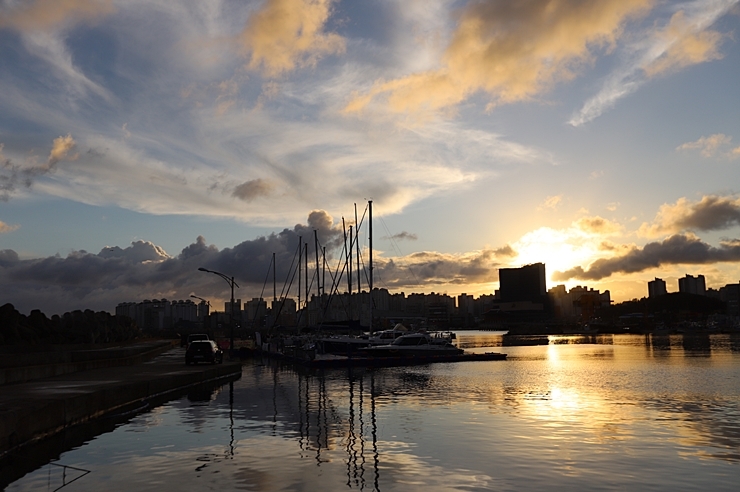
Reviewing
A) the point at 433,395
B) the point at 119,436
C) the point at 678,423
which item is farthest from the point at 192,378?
the point at 678,423

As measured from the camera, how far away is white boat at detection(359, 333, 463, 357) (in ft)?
255

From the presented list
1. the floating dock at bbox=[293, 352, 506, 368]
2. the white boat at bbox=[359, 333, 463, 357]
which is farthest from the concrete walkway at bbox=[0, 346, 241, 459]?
the white boat at bbox=[359, 333, 463, 357]

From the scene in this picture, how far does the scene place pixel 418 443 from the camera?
2202 centimetres

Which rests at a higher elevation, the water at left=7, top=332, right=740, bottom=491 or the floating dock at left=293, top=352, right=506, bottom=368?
the water at left=7, top=332, right=740, bottom=491

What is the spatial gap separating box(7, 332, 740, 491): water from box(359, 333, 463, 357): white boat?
1425 inches

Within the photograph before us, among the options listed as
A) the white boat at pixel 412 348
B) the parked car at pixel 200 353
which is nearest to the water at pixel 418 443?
the parked car at pixel 200 353

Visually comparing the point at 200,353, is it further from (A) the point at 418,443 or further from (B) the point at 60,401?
(A) the point at 418,443

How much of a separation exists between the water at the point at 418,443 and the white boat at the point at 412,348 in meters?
36.2

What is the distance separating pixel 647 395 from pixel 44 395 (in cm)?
3291

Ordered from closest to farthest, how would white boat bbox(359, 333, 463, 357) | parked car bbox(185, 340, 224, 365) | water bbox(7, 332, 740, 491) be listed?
water bbox(7, 332, 740, 491)
parked car bbox(185, 340, 224, 365)
white boat bbox(359, 333, 463, 357)

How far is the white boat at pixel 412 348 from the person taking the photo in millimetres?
77750

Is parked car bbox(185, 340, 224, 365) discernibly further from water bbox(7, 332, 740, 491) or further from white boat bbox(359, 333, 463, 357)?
white boat bbox(359, 333, 463, 357)

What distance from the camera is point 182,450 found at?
67.1 feet

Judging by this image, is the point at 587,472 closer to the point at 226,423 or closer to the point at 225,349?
the point at 226,423
